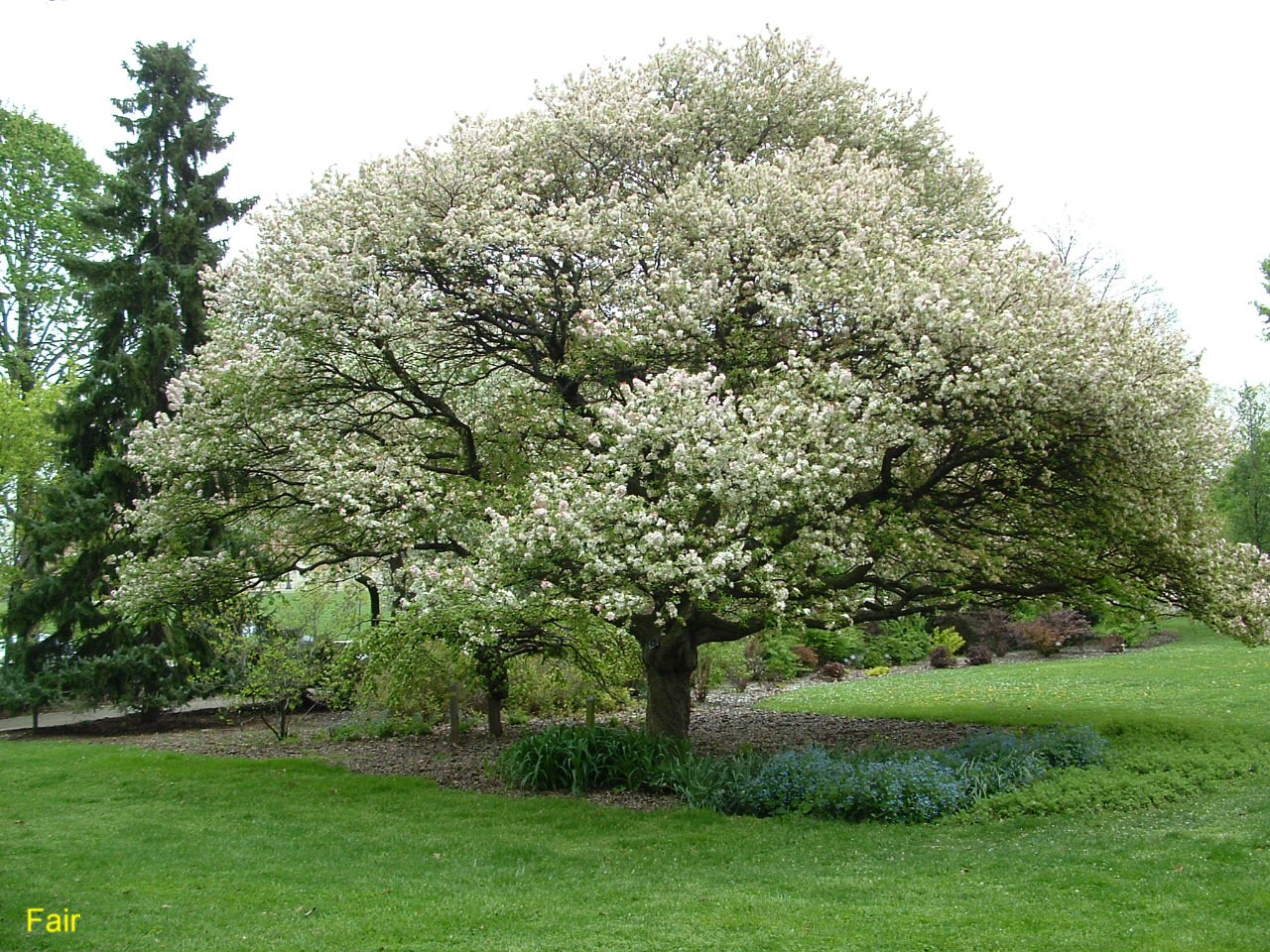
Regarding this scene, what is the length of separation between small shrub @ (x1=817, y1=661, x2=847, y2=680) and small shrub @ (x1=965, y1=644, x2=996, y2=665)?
4561 millimetres

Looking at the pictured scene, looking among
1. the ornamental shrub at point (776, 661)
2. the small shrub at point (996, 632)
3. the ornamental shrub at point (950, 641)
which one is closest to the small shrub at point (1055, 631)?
the small shrub at point (996, 632)

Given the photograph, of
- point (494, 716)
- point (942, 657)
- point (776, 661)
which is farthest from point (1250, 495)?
point (494, 716)

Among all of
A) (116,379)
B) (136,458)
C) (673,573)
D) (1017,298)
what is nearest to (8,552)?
(116,379)

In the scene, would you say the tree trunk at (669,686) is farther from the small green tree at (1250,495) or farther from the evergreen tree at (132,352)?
the small green tree at (1250,495)

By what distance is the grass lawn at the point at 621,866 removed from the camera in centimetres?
713

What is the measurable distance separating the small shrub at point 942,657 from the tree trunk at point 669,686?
Result: 60.8 ft

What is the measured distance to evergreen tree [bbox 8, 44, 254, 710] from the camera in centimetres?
2128

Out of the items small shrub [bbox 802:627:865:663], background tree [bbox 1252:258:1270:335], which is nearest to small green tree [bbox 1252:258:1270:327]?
background tree [bbox 1252:258:1270:335]

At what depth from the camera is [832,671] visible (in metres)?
29.8

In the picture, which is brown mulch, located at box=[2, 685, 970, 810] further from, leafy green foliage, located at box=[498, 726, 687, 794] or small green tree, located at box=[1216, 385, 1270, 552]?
small green tree, located at box=[1216, 385, 1270, 552]

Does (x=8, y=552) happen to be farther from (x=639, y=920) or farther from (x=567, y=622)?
(x=639, y=920)

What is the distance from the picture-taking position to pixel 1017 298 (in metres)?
11.5

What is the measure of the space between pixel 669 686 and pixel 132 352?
16.7m

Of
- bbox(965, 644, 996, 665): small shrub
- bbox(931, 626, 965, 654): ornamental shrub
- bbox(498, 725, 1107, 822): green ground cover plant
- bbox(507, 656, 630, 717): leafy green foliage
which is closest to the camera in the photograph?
bbox(498, 725, 1107, 822): green ground cover plant
